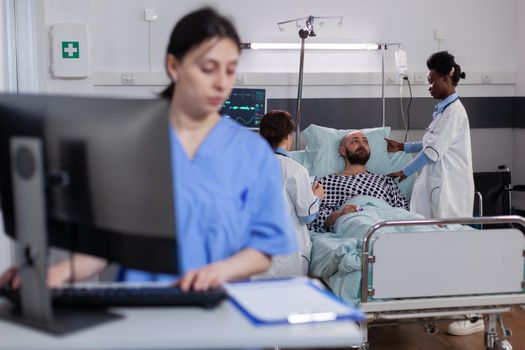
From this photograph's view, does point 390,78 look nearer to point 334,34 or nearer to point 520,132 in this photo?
point 334,34

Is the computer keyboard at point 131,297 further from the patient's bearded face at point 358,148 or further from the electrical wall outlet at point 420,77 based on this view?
the electrical wall outlet at point 420,77

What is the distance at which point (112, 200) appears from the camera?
4.41 ft

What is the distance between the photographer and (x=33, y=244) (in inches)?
52.2

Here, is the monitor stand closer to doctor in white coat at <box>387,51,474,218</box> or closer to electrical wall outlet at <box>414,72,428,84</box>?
doctor in white coat at <box>387,51,474,218</box>

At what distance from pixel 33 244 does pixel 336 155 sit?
3652 mm

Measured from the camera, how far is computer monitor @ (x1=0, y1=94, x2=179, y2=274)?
1.33m

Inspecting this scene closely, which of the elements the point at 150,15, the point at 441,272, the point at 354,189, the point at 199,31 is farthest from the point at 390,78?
the point at 199,31

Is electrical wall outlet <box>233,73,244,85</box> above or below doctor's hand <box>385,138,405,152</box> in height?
above

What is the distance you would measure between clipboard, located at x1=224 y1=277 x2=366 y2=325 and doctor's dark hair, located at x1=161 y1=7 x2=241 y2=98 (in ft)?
1.79

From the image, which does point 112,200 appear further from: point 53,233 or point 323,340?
point 323,340

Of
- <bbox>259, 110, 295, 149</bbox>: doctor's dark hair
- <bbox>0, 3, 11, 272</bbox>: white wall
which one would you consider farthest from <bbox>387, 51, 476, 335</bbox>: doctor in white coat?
<bbox>0, 3, 11, 272</bbox>: white wall

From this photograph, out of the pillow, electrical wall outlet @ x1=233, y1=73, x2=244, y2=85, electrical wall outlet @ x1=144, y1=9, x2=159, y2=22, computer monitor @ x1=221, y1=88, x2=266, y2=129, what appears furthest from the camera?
electrical wall outlet @ x1=233, y1=73, x2=244, y2=85

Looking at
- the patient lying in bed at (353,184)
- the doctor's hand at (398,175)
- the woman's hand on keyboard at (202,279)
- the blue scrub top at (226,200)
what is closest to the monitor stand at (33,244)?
the woman's hand on keyboard at (202,279)

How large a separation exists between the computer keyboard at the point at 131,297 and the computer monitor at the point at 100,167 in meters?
0.08
